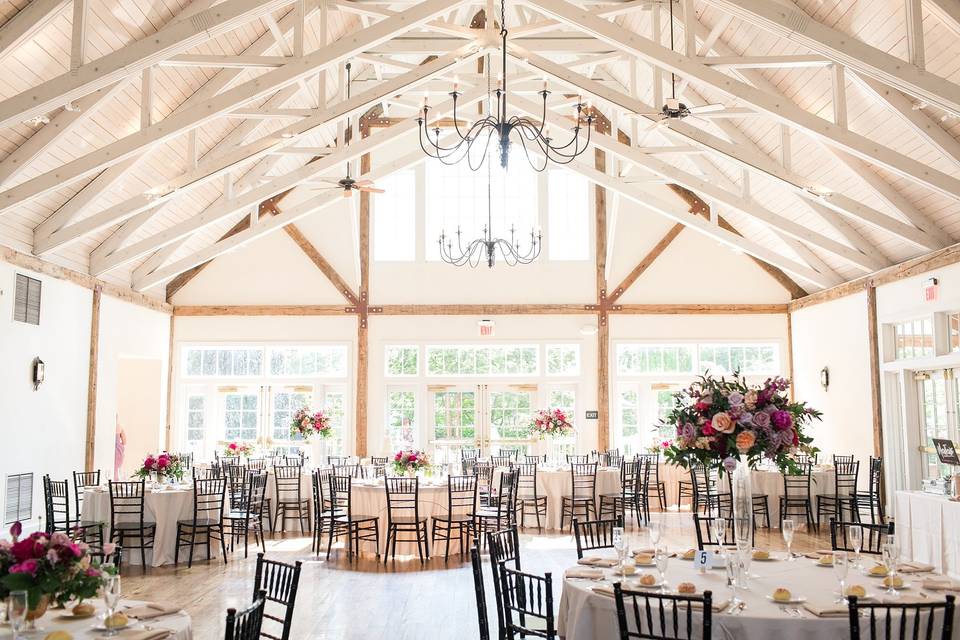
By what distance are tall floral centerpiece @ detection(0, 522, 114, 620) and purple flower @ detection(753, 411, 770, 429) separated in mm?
3328

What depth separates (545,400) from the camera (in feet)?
47.6

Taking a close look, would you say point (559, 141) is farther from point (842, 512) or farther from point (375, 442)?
point (842, 512)

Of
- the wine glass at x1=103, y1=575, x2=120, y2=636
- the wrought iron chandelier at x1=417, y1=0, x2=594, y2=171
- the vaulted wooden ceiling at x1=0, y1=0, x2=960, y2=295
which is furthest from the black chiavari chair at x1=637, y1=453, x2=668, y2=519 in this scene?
the wine glass at x1=103, y1=575, x2=120, y2=636

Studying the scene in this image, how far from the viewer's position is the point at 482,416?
14.6m

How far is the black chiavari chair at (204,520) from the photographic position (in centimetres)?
863

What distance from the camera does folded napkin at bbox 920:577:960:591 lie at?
13.7 feet

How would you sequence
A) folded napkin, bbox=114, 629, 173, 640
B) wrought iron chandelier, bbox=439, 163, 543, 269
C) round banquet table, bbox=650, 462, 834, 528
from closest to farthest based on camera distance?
folded napkin, bbox=114, 629, 173, 640 < wrought iron chandelier, bbox=439, 163, 543, 269 < round banquet table, bbox=650, 462, 834, 528

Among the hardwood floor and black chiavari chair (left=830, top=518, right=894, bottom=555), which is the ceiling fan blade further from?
the hardwood floor

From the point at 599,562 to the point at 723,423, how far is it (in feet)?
3.53

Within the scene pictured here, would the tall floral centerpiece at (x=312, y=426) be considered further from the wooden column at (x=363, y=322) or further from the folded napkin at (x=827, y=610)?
the folded napkin at (x=827, y=610)

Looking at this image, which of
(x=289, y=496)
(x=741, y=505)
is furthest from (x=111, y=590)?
(x=289, y=496)

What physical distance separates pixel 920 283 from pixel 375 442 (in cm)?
889

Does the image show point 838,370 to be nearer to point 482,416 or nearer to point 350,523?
point 482,416

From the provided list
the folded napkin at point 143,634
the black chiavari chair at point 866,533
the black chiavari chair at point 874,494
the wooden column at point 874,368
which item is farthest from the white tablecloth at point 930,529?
the folded napkin at point 143,634
